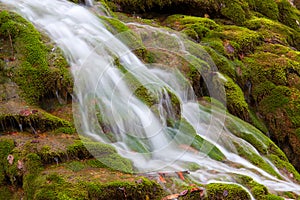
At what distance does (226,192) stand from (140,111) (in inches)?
77.2

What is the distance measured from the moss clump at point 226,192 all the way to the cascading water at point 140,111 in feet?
1.05

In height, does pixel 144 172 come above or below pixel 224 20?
below

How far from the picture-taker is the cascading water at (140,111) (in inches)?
239

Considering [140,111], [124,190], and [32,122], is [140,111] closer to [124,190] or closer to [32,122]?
[32,122]

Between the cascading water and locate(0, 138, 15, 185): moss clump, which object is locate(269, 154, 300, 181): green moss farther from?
locate(0, 138, 15, 185): moss clump

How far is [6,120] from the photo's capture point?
581 centimetres

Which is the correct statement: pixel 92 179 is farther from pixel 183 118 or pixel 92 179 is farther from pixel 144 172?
pixel 183 118

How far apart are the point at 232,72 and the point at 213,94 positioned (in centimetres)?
131

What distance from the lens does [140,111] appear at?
6500 millimetres

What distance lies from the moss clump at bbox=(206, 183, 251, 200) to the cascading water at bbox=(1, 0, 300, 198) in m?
0.32

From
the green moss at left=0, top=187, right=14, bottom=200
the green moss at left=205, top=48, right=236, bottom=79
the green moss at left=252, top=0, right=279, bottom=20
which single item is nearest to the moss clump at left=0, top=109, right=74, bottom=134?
the green moss at left=0, top=187, right=14, bottom=200

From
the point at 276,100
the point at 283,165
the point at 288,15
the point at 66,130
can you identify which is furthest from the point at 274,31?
the point at 66,130

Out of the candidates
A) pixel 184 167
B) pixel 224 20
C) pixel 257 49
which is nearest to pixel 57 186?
pixel 184 167

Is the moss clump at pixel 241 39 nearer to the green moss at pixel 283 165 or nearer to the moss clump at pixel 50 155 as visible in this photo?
the green moss at pixel 283 165
